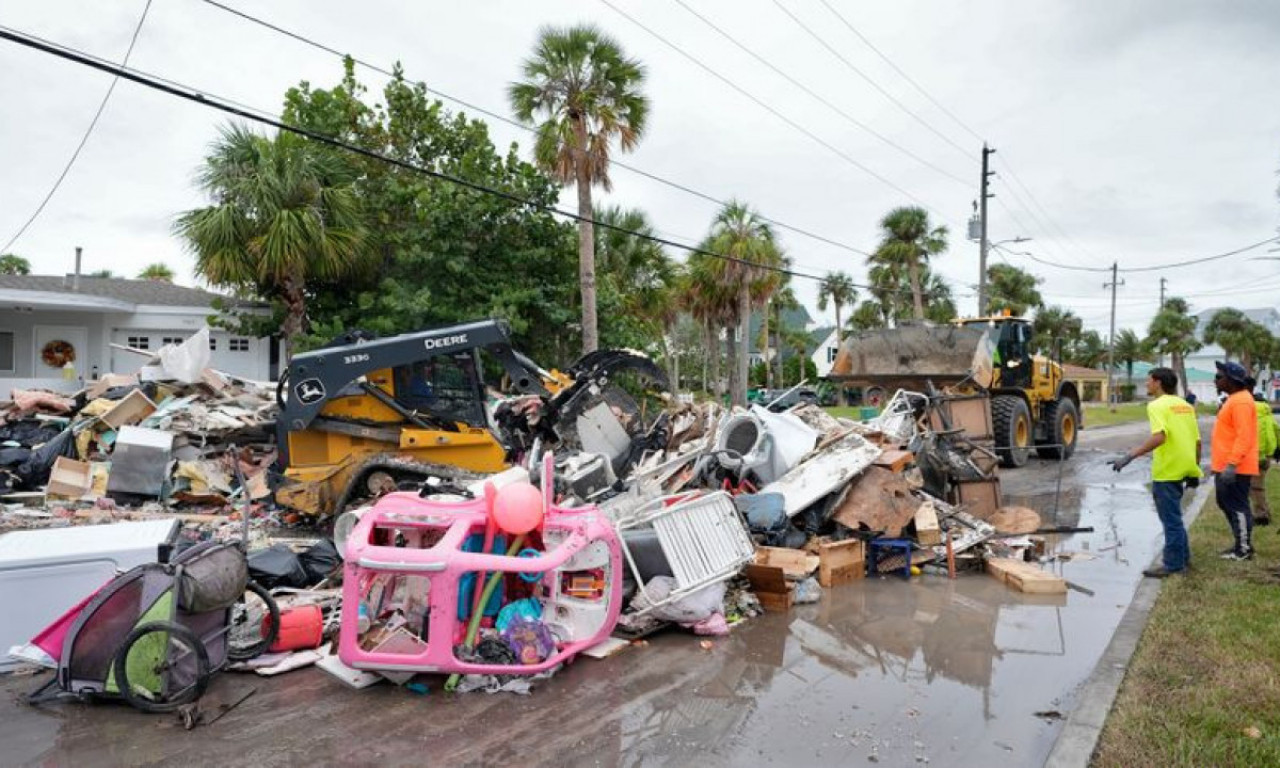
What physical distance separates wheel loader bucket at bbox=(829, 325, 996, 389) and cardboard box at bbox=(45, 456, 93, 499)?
1152 centimetres

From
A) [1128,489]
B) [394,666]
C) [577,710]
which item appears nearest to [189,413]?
[394,666]

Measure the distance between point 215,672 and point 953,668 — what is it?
14.5ft

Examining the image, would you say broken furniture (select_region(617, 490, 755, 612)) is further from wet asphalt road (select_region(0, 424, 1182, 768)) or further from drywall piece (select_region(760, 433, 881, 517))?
drywall piece (select_region(760, 433, 881, 517))

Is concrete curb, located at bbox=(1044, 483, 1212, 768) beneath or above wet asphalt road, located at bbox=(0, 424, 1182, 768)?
above

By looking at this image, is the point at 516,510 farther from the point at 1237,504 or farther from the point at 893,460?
the point at 1237,504

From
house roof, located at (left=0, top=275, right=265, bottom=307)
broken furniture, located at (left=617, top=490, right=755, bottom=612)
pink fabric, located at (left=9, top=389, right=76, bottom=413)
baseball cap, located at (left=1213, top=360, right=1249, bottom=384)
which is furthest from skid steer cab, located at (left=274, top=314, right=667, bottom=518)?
house roof, located at (left=0, top=275, right=265, bottom=307)

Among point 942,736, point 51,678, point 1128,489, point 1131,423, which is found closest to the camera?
point 942,736

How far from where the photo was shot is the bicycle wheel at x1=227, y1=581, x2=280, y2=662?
195 inches

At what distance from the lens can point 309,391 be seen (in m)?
8.67

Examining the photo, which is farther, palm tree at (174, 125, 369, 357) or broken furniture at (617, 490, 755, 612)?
palm tree at (174, 125, 369, 357)

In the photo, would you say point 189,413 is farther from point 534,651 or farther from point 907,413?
point 907,413

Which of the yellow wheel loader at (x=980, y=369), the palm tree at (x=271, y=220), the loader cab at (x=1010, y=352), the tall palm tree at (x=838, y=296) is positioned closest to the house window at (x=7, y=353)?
the palm tree at (x=271, y=220)

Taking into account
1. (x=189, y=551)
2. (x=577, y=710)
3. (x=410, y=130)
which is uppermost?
(x=410, y=130)

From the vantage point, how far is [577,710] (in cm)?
439
